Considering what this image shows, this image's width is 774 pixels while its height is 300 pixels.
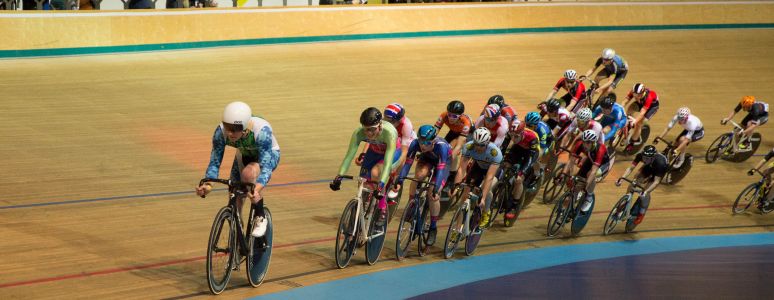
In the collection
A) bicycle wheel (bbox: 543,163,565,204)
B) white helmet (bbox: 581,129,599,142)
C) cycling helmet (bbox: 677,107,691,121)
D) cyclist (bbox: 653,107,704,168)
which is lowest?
bicycle wheel (bbox: 543,163,565,204)

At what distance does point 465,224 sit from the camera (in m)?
7.23

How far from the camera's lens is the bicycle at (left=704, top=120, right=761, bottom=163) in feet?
36.4

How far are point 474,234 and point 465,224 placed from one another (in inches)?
9.7

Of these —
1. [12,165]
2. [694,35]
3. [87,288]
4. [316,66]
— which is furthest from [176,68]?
[694,35]

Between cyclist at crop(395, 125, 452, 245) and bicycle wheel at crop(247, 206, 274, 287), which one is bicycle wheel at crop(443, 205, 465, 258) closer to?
cyclist at crop(395, 125, 452, 245)

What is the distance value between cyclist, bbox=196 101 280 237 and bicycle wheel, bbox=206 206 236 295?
15 centimetres

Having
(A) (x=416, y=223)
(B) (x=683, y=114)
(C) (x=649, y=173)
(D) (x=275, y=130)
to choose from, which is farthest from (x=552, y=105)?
(D) (x=275, y=130)

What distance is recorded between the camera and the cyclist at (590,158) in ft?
27.3

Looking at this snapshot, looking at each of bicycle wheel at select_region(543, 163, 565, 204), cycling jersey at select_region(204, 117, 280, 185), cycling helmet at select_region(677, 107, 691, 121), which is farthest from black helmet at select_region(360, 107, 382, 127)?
cycling helmet at select_region(677, 107, 691, 121)

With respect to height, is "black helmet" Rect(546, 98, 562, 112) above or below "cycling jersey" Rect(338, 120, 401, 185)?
below

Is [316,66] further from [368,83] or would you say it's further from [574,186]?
[574,186]

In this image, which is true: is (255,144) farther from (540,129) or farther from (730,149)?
(730,149)

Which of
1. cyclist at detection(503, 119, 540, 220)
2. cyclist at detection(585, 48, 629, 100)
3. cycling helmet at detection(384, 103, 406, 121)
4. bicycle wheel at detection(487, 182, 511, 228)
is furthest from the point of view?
cyclist at detection(585, 48, 629, 100)

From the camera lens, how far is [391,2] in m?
16.9
